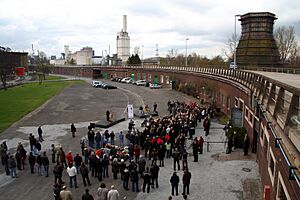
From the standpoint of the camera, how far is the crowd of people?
45.1ft

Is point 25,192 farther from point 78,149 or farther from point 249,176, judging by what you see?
point 249,176

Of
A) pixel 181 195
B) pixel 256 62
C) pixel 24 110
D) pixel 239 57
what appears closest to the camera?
pixel 181 195

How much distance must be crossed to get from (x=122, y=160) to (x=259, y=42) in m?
53.8

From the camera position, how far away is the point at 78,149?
2080cm

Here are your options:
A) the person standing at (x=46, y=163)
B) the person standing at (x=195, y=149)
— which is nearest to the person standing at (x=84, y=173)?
the person standing at (x=46, y=163)

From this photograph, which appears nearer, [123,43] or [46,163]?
[46,163]

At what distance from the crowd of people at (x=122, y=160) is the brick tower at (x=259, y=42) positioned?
1654 inches

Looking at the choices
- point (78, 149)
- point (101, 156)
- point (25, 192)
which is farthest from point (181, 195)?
point (78, 149)

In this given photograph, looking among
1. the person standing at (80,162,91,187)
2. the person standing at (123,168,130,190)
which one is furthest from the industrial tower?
the person standing at (123,168,130,190)

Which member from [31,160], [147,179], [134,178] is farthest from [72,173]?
[147,179]

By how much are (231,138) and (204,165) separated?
3221mm

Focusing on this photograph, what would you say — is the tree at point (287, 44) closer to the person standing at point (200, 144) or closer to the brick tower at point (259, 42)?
the brick tower at point (259, 42)

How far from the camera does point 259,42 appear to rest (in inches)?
2440

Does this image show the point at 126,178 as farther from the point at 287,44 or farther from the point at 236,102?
the point at 287,44
